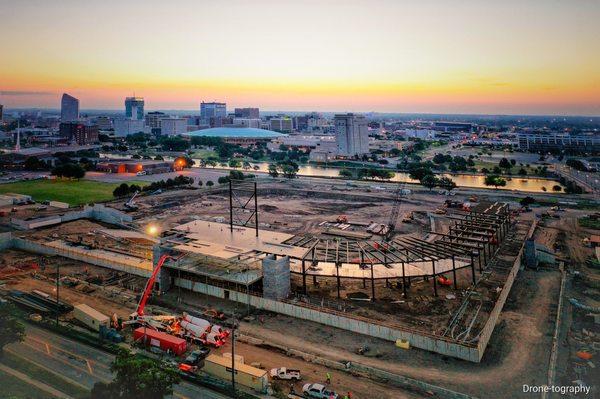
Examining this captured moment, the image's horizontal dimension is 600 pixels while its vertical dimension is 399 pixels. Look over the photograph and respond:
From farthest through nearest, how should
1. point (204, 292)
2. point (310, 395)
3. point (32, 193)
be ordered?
point (32, 193), point (204, 292), point (310, 395)

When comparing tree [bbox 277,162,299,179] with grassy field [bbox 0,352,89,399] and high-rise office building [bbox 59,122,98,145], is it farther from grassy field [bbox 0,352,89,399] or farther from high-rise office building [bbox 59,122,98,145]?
high-rise office building [bbox 59,122,98,145]

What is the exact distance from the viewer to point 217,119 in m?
153

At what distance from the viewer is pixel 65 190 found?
146ft

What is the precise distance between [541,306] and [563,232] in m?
14.5

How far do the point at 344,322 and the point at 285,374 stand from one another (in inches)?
148

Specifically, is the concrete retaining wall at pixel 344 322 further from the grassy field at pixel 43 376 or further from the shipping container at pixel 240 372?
the grassy field at pixel 43 376

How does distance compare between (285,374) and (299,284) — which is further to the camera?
(299,284)

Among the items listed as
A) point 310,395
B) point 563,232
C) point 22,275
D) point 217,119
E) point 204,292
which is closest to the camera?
point 310,395

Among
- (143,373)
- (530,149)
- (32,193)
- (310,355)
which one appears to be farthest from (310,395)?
(530,149)

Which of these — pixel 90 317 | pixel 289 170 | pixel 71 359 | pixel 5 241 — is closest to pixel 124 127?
pixel 289 170

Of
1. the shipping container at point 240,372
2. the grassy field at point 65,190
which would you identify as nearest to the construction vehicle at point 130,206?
the grassy field at point 65,190

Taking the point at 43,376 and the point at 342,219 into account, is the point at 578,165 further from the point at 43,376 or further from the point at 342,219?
the point at 43,376

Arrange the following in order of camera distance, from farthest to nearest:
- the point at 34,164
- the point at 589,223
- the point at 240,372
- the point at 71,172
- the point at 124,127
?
the point at 124,127 → the point at 34,164 → the point at 71,172 → the point at 589,223 → the point at 240,372

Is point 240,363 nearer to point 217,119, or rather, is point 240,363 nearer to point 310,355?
point 310,355
